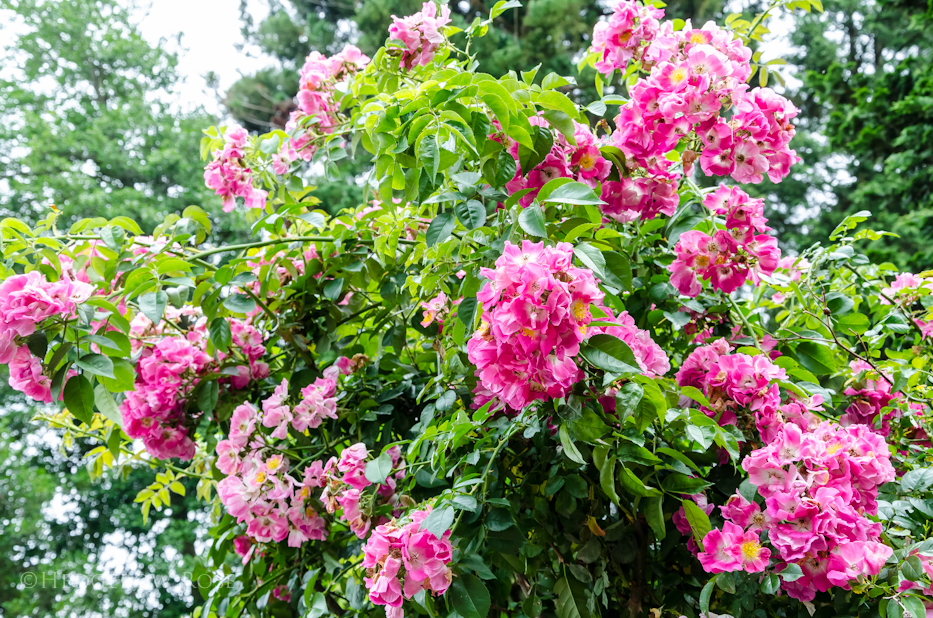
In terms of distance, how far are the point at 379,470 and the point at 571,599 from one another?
1.03 feet

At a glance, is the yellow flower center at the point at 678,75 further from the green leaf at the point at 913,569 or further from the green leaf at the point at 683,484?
the green leaf at the point at 913,569

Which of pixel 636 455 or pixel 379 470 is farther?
pixel 379 470

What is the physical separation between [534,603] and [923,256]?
379cm

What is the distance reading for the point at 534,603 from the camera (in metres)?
0.89

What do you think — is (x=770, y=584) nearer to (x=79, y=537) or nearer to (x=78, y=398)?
(x=78, y=398)

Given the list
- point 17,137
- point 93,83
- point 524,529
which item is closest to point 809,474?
point 524,529

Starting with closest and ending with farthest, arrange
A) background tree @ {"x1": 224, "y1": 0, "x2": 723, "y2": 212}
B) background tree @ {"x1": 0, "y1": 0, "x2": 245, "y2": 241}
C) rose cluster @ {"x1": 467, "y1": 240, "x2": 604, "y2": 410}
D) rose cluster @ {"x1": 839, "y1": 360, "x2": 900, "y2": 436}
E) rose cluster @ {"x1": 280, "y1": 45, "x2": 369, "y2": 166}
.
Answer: rose cluster @ {"x1": 467, "y1": 240, "x2": 604, "y2": 410} < rose cluster @ {"x1": 839, "y1": 360, "x2": 900, "y2": 436} < rose cluster @ {"x1": 280, "y1": 45, "x2": 369, "y2": 166} < background tree @ {"x1": 224, "y1": 0, "x2": 723, "y2": 212} < background tree @ {"x1": 0, "y1": 0, "x2": 245, "y2": 241}

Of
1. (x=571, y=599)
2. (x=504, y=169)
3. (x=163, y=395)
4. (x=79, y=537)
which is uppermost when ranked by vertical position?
(x=504, y=169)

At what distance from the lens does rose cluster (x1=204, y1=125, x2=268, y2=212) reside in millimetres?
1369

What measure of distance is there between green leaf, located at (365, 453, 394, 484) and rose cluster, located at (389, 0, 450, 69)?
710 mm

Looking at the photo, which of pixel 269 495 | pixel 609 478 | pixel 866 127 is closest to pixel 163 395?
pixel 269 495

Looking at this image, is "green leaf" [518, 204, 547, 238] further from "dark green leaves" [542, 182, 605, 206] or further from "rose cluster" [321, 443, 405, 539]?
"rose cluster" [321, 443, 405, 539]

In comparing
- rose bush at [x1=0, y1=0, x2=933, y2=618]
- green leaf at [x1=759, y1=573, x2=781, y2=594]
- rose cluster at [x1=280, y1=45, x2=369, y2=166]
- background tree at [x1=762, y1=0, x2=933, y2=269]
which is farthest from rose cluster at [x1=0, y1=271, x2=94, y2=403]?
background tree at [x1=762, y1=0, x2=933, y2=269]

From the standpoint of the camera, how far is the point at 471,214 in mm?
896
